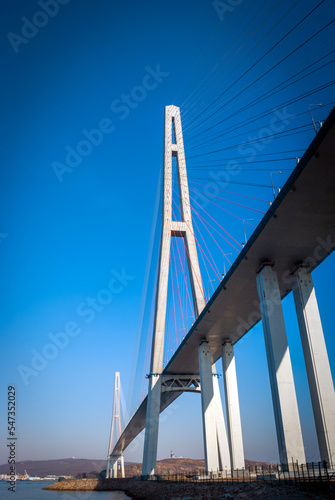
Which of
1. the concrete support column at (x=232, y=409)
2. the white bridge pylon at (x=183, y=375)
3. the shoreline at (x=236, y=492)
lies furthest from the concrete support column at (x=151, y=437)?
the concrete support column at (x=232, y=409)

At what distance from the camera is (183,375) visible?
30.5 m

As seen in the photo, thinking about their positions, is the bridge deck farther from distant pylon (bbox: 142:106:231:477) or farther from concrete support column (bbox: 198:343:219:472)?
distant pylon (bbox: 142:106:231:477)

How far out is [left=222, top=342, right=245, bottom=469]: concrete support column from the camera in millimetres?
24594

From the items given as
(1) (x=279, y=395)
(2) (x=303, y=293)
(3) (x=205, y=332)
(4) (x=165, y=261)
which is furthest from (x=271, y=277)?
(4) (x=165, y=261)

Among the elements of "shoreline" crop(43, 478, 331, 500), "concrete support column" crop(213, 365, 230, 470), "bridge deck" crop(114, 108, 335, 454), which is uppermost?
"bridge deck" crop(114, 108, 335, 454)

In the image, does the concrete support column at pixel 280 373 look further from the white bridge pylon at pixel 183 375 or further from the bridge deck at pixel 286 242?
the white bridge pylon at pixel 183 375

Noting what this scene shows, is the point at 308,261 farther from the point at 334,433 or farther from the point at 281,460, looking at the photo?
the point at 281,460

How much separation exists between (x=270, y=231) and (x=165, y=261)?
13486 mm

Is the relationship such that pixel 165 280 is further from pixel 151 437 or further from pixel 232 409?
pixel 151 437

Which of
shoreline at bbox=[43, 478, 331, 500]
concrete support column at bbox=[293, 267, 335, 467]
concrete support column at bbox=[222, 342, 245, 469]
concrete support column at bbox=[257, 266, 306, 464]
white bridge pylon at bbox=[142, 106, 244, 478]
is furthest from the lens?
white bridge pylon at bbox=[142, 106, 244, 478]

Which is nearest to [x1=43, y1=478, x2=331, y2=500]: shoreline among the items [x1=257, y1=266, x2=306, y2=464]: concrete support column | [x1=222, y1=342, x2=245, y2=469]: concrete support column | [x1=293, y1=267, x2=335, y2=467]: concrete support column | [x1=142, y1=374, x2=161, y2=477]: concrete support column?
[x1=257, y1=266, x2=306, y2=464]: concrete support column

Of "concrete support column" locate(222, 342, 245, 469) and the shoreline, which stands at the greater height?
"concrete support column" locate(222, 342, 245, 469)

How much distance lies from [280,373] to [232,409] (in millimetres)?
11315

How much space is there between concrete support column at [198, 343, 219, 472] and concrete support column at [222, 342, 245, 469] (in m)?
1.00
